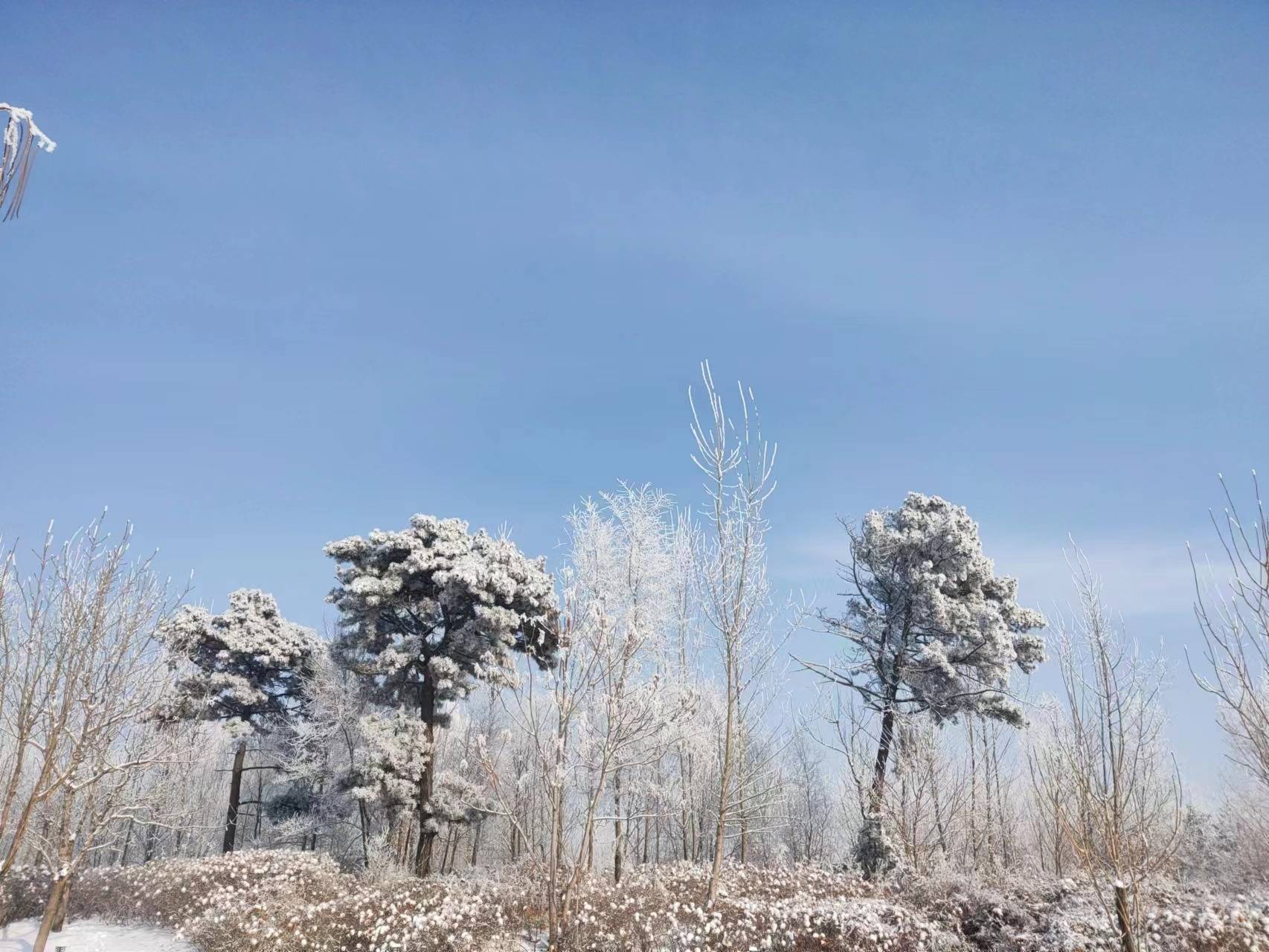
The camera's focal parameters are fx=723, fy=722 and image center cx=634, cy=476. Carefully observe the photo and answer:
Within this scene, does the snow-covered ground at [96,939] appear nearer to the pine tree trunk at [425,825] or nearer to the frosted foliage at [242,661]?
the pine tree trunk at [425,825]

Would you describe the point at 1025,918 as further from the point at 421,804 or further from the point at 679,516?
the point at 421,804

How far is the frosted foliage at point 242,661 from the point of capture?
20.8 m

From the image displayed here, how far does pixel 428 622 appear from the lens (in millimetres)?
18672

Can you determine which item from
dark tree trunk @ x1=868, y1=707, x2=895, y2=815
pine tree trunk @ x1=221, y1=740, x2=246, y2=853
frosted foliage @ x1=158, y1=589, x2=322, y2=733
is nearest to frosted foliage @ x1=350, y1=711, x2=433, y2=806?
frosted foliage @ x1=158, y1=589, x2=322, y2=733

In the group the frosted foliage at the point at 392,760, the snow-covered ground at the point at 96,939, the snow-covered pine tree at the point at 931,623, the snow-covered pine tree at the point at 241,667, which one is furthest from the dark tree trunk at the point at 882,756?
the snow-covered pine tree at the point at 241,667

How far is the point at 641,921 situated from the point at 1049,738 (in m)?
5.58

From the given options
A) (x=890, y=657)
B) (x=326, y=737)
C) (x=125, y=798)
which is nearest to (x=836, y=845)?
(x=890, y=657)

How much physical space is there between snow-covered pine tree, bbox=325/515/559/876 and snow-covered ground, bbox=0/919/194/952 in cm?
558

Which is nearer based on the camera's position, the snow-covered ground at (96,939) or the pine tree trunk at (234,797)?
the snow-covered ground at (96,939)

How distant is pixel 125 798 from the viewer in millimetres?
13438

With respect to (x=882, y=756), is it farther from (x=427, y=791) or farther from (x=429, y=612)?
(x=429, y=612)

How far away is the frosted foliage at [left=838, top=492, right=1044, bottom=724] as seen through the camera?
1703 centimetres

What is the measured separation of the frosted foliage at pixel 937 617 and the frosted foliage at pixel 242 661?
1597cm

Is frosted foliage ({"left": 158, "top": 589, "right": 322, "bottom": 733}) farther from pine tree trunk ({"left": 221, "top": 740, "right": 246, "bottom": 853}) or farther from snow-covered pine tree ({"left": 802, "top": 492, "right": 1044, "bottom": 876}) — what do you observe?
snow-covered pine tree ({"left": 802, "top": 492, "right": 1044, "bottom": 876})
